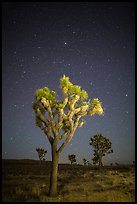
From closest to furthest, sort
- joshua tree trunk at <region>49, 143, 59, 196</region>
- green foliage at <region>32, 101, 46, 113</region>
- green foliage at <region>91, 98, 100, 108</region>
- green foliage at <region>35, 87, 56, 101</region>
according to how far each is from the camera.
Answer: joshua tree trunk at <region>49, 143, 59, 196</region> < green foliage at <region>35, 87, 56, 101</region> < green foliage at <region>32, 101, 46, 113</region> < green foliage at <region>91, 98, 100, 108</region>

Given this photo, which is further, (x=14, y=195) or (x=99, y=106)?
(x=99, y=106)

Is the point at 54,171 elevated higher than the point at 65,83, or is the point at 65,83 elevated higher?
the point at 65,83

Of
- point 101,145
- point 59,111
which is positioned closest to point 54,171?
point 59,111

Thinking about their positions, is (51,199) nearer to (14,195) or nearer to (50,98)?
(14,195)

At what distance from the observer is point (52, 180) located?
13609 mm

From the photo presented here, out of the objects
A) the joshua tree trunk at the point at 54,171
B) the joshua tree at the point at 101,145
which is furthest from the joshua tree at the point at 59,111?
the joshua tree at the point at 101,145

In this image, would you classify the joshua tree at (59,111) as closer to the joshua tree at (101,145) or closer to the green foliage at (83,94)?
the green foliage at (83,94)

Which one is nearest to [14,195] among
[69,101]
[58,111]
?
[58,111]

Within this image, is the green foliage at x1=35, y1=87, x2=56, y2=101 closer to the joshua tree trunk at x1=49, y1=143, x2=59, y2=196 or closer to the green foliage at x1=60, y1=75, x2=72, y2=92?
the green foliage at x1=60, y1=75, x2=72, y2=92

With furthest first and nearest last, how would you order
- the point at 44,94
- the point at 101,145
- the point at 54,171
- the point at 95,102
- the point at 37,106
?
the point at 101,145 < the point at 95,102 < the point at 37,106 < the point at 44,94 < the point at 54,171

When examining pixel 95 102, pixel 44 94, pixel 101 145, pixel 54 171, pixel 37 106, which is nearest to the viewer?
pixel 54 171

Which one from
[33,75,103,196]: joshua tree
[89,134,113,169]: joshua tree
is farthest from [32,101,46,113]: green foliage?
[89,134,113,169]: joshua tree

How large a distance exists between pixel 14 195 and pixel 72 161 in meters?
56.9

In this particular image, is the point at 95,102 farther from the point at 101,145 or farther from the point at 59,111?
the point at 101,145
